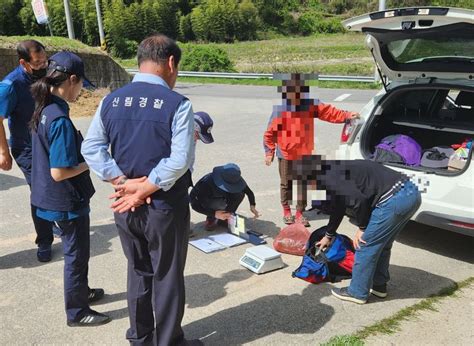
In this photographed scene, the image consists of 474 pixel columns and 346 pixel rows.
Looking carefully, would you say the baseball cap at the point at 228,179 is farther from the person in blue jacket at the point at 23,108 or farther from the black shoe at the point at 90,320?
the black shoe at the point at 90,320

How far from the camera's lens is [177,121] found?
2.38 meters

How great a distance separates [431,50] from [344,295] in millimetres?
2749

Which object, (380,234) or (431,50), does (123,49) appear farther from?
(380,234)

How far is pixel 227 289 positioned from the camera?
3682 mm

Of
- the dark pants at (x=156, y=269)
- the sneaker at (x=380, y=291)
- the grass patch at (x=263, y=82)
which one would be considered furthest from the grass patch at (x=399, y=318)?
the grass patch at (x=263, y=82)

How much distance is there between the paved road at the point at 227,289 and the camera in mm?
3100

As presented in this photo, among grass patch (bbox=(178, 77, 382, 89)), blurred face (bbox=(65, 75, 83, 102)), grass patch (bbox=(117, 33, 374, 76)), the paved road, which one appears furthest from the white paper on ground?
grass patch (bbox=(117, 33, 374, 76))

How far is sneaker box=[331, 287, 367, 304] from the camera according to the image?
3.42 m

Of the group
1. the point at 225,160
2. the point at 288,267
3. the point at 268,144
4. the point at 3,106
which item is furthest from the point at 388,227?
the point at 225,160

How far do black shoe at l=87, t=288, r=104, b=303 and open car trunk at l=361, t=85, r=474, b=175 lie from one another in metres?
2.75

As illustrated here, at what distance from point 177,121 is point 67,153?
0.90 meters

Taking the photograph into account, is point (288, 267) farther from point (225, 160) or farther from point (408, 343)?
point (225, 160)

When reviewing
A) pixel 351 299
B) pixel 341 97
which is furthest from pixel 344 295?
pixel 341 97

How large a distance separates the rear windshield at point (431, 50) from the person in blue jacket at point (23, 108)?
3338 mm
